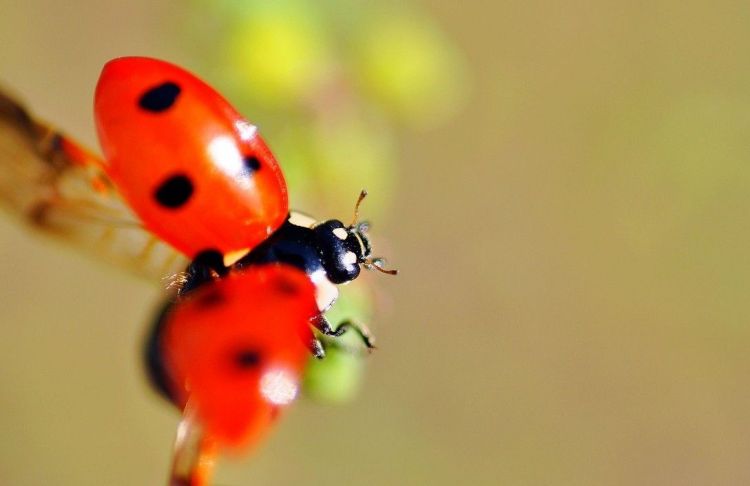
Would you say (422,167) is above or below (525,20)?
below

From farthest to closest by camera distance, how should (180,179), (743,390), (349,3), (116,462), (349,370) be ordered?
(743,390), (116,462), (349,3), (349,370), (180,179)

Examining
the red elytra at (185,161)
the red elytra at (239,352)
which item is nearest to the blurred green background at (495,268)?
the red elytra at (185,161)

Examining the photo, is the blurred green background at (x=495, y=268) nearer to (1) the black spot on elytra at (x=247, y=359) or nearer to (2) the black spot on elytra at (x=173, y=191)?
(2) the black spot on elytra at (x=173, y=191)

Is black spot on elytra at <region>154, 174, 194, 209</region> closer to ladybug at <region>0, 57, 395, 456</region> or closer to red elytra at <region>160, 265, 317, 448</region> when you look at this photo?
ladybug at <region>0, 57, 395, 456</region>

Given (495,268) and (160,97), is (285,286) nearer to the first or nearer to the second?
(160,97)

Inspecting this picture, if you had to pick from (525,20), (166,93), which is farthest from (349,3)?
(166,93)

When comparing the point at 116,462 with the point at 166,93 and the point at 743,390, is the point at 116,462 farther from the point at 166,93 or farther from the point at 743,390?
the point at 743,390

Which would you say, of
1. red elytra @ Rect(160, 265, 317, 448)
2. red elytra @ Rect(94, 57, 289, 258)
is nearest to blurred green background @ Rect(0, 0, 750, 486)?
red elytra @ Rect(94, 57, 289, 258)
